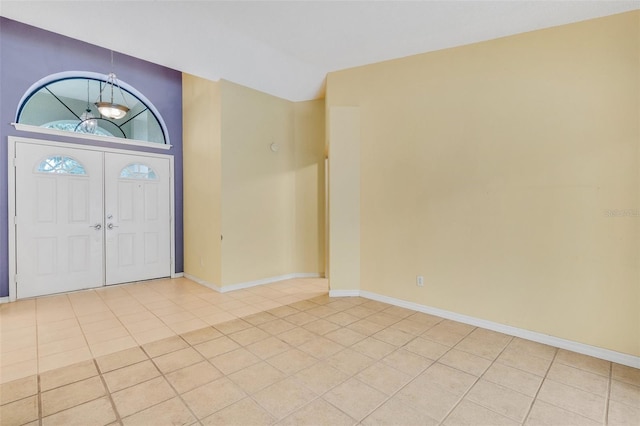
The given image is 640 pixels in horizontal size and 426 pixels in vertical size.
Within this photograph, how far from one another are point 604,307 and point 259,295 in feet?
12.6

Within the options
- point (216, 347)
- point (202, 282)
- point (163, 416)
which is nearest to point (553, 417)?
point (163, 416)

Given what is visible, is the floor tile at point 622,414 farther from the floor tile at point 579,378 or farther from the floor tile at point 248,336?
the floor tile at point 248,336

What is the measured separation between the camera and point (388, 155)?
12.6 feet

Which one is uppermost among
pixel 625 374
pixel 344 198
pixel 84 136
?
pixel 84 136

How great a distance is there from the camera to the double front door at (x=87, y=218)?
4102 mm

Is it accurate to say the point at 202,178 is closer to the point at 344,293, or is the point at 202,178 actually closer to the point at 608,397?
the point at 344,293

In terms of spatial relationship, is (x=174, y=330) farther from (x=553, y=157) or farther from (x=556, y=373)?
(x=553, y=157)

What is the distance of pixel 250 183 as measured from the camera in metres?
4.77

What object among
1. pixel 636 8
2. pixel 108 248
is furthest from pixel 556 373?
pixel 108 248

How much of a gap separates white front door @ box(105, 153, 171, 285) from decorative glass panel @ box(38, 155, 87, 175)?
1.17ft

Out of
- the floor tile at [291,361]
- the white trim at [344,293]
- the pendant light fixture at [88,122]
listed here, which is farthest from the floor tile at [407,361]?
the pendant light fixture at [88,122]

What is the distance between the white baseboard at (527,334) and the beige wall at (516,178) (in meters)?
0.05

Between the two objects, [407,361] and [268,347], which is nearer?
[407,361]

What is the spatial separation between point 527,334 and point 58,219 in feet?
20.2
